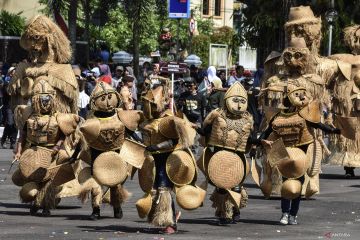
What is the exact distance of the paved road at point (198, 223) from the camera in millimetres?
13617

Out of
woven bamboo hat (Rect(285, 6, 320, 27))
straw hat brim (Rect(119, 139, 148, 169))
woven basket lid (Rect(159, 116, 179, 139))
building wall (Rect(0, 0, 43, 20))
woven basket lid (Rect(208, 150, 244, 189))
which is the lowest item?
building wall (Rect(0, 0, 43, 20))

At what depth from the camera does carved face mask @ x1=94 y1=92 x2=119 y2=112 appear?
1466cm

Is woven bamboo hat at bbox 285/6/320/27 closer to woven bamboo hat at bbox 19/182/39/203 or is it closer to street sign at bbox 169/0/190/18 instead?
woven bamboo hat at bbox 19/182/39/203

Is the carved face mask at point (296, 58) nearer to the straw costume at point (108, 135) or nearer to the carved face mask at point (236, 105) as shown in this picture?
the carved face mask at point (236, 105)

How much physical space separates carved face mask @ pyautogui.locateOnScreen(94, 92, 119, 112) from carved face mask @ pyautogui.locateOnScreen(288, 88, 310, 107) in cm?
195

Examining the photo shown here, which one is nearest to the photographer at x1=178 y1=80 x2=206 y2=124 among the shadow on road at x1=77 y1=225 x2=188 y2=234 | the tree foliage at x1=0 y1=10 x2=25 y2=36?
the shadow on road at x1=77 y1=225 x2=188 y2=234

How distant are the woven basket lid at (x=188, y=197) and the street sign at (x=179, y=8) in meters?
13.2

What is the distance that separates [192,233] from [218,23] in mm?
72401

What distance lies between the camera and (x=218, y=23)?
85.8m

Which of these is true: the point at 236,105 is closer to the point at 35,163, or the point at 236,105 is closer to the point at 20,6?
the point at 35,163

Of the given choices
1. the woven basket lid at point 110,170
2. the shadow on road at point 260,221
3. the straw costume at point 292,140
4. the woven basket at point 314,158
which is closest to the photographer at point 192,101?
the woven basket at point 314,158

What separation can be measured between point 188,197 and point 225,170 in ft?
3.08

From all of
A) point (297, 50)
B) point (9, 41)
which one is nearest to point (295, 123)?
point (297, 50)

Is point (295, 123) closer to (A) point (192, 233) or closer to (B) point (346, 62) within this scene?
(A) point (192, 233)
